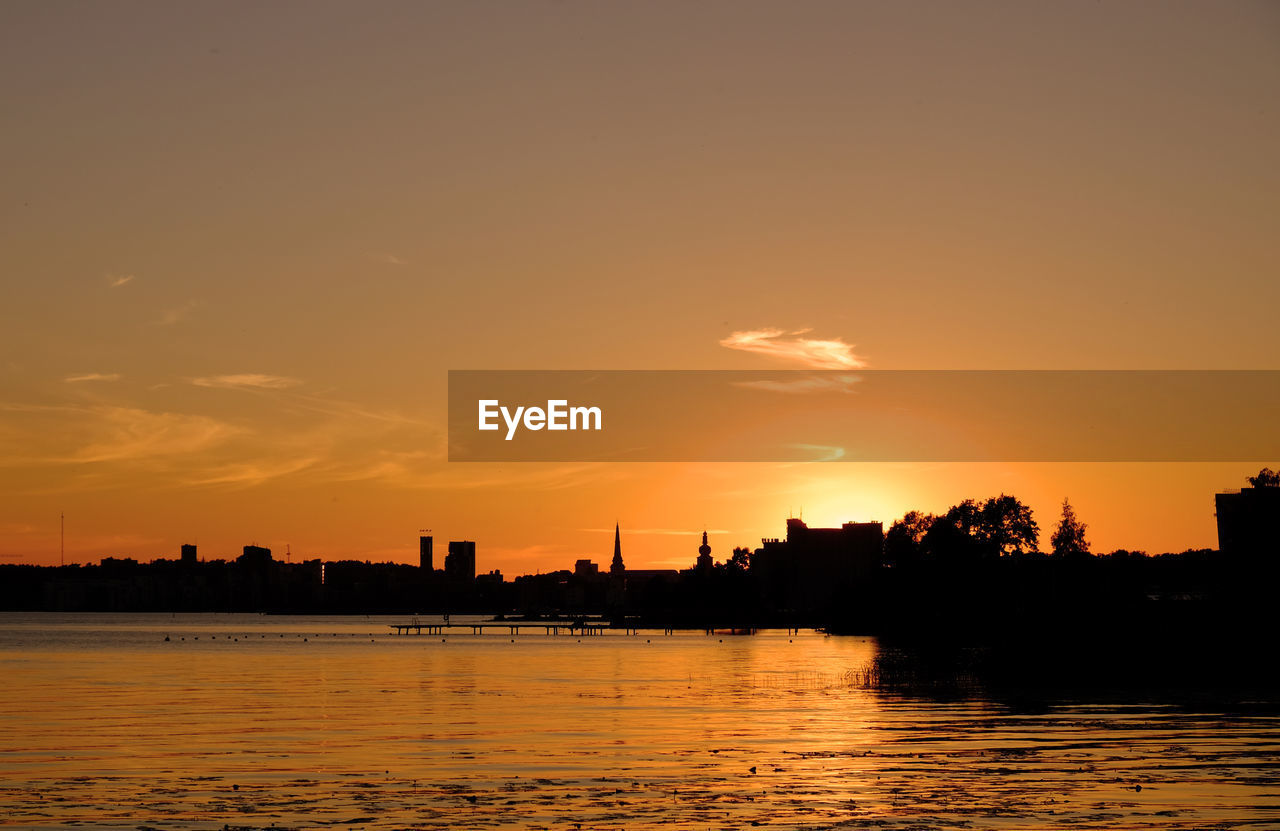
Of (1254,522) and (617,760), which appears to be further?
(1254,522)

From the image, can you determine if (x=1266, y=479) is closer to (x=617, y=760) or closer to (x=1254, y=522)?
(x=1254, y=522)

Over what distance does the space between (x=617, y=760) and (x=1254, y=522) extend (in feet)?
410

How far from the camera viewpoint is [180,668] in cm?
13900

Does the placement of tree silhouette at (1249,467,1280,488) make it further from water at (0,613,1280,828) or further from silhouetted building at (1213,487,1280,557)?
water at (0,613,1280,828)

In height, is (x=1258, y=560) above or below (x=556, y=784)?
above

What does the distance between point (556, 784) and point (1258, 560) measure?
116931 mm

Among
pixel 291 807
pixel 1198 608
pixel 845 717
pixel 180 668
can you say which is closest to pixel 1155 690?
pixel 845 717

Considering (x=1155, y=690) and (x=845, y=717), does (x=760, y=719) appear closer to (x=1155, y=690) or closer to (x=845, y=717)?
(x=845, y=717)

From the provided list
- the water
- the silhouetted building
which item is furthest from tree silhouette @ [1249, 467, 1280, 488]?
the water

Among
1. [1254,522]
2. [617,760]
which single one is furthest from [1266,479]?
[617,760]

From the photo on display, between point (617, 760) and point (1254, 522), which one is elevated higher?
point (1254, 522)

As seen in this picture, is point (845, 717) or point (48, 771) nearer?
point (48, 771)

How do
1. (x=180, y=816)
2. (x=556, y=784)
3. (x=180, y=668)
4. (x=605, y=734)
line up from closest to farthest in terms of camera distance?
(x=180, y=816) < (x=556, y=784) < (x=605, y=734) < (x=180, y=668)

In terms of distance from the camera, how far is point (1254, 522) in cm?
15475
